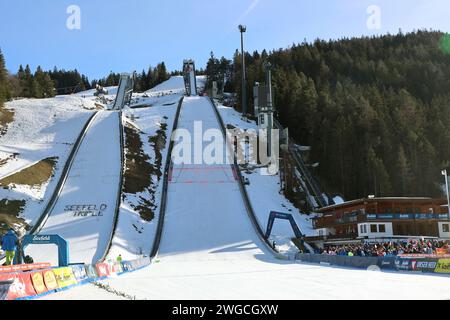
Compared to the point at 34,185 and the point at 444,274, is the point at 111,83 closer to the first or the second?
the point at 34,185

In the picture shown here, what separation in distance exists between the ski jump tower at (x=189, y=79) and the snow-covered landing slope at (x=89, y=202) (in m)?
37.8

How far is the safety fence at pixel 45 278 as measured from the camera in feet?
29.6

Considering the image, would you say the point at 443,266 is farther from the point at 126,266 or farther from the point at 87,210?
the point at 87,210

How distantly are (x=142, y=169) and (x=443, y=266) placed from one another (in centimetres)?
2740

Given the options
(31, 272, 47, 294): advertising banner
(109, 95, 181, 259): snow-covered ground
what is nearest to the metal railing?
(109, 95, 181, 259): snow-covered ground

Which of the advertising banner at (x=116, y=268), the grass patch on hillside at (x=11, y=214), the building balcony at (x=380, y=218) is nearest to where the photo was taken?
the advertising banner at (x=116, y=268)

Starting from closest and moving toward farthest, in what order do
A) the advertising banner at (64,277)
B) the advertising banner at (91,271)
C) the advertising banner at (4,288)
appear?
the advertising banner at (4,288)
the advertising banner at (64,277)
the advertising banner at (91,271)

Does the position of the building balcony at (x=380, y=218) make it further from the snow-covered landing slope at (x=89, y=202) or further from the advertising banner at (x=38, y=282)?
the advertising banner at (x=38, y=282)

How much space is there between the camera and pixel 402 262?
16.2m

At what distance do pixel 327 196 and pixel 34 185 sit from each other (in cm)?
2310

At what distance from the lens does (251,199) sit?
35.3 metres

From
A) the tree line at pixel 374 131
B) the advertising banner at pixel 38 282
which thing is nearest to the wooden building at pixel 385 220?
the tree line at pixel 374 131

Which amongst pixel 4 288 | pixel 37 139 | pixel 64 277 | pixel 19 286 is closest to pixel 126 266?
pixel 64 277

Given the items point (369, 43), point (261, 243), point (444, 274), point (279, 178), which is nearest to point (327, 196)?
point (279, 178)
